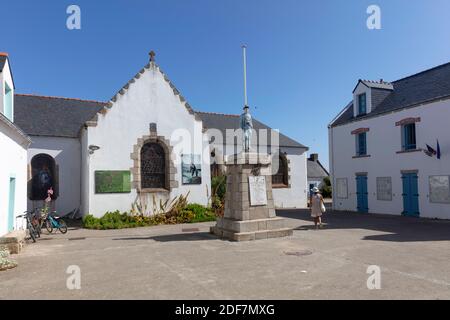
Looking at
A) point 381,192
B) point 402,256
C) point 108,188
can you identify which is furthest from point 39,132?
point 381,192

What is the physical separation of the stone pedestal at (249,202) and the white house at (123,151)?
588 centimetres

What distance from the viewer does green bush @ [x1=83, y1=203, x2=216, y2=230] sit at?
14636 mm

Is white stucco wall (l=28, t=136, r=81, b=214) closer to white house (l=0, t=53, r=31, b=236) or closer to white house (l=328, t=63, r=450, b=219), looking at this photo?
white house (l=0, t=53, r=31, b=236)

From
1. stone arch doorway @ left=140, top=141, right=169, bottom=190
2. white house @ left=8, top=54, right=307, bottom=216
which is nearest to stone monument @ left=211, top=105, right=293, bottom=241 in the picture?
white house @ left=8, top=54, right=307, bottom=216

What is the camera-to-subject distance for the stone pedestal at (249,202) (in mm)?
10703

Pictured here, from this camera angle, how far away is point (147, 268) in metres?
7.27

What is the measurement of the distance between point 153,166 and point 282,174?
458 inches

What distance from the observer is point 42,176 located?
Result: 17641 millimetres

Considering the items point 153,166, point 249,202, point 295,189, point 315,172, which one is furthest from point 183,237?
point 315,172

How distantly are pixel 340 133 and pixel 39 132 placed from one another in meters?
17.6

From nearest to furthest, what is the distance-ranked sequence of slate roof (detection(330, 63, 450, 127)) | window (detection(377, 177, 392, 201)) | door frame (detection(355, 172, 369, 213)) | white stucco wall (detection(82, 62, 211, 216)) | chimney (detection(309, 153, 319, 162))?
white stucco wall (detection(82, 62, 211, 216)) → slate roof (detection(330, 63, 450, 127)) → window (detection(377, 177, 392, 201)) → door frame (detection(355, 172, 369, 213)) → chimney (detection(309, 153, 319, 162))

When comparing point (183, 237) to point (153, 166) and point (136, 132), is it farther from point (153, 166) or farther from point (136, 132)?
point (136, 132)

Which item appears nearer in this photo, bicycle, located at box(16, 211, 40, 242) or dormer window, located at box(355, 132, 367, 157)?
bicycle, located at box(16, 211, 40, 242)

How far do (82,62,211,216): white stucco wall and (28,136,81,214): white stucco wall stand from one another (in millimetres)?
1972
